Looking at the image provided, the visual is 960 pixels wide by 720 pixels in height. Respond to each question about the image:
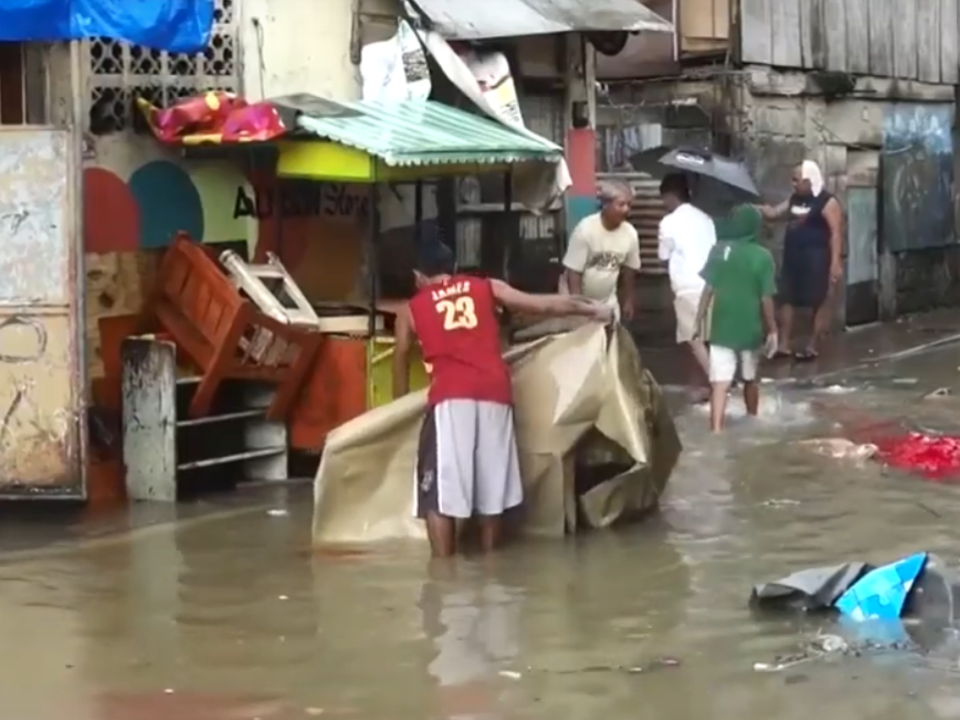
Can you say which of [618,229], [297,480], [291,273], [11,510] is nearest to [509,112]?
[618,229]

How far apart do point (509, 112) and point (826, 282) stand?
520cm

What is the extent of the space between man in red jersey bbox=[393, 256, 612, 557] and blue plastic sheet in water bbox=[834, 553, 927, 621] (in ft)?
6.38

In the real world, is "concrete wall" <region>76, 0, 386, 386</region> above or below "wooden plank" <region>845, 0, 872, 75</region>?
below

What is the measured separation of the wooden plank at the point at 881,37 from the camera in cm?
2072

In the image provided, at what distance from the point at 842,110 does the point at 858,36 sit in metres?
0.89

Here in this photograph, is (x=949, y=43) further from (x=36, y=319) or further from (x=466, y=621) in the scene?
(x=466, y=621)

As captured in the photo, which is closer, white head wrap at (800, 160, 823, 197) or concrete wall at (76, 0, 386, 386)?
concrete wall at (76, 0, 386, 386)

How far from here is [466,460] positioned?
8.95 meters

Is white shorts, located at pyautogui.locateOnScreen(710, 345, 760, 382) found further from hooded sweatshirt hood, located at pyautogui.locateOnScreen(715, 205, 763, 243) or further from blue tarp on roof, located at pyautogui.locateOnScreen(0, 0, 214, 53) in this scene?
blue tarp on roof, located at pyautogui.locateOnScreen(0, 0, 214, 53)

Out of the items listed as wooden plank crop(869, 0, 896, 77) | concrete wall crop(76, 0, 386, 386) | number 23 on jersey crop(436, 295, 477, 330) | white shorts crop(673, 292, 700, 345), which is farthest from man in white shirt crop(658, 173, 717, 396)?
wooden plank crop(869, 0, 896, 77)

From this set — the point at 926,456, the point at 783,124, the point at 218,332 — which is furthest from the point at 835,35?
the point at 218,332

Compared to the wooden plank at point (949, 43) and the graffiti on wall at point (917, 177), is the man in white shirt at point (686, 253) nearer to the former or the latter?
the graffiti on wall at point (917, 177)

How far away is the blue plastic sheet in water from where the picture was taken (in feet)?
25.1

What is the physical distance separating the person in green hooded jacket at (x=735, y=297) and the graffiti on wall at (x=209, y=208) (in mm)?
2401
